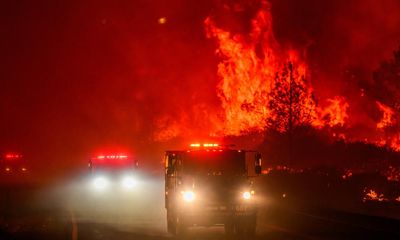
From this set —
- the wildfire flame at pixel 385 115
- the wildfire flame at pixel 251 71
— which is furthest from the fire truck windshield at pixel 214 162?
the wildfire flame at pixel 385 115

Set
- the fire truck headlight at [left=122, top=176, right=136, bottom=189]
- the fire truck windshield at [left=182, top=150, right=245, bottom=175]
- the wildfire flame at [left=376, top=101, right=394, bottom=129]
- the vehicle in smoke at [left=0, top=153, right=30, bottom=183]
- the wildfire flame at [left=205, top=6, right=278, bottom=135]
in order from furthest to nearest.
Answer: the vehicle in smoke at [left=0, top=153, right=30, bottom=183], the wildfire flame at [left=205, top=6, right=278, bottom=135], the wildfire flame at [left=376, top=101, right=394, bottom=129], the fire truck headlight at [left=122, top=176, right=136, bottom=189], the fire truck windshield at [left=182, top=150, right=245, bottom=175]

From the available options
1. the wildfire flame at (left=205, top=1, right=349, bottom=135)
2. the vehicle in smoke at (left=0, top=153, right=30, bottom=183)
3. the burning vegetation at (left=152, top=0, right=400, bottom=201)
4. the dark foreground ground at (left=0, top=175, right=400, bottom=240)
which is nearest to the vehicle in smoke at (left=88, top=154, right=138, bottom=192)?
the dark foreground ground at (left=0, top=175, right=400, bottom=240)

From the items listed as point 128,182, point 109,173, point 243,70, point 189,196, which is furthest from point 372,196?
point 243,70

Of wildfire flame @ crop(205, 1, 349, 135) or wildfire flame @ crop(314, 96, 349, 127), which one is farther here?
wildfire flame @ crop(314, 96, 349, 127)

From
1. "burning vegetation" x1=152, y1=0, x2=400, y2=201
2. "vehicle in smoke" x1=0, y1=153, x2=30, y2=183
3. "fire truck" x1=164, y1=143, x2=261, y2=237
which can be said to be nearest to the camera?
"fire truck" x1=164, y1=143, x2=261, y2=237

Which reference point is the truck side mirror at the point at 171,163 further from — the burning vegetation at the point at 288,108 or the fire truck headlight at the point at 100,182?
the fire truck headlight at the point at 100,182

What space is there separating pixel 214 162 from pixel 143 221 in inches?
204

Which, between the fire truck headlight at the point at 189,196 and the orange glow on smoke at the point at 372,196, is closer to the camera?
the fire truck headlight at the point at 189,196

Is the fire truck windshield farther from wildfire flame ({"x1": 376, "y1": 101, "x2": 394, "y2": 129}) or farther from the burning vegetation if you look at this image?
wildfire flame ({"x1": 376, "y1": 101, "x2": 394, "y2": 129})

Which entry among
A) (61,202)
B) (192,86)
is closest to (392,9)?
(192,86)

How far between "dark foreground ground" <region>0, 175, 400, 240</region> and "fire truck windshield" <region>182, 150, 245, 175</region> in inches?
69.2

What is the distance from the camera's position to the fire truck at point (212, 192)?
21125 millimetres

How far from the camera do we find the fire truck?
2112 cm

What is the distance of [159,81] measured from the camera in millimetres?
86562
